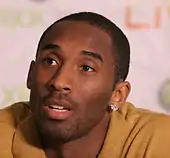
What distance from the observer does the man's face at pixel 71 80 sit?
2.86 ft

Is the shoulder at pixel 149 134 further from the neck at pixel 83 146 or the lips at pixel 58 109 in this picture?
the lips at pixel 58 109

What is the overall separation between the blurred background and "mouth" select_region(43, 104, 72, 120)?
0.78m

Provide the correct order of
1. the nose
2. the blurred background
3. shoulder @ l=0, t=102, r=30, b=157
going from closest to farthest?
the nose, shoulder @ l=0, t=102, r=30, b=157, the blurred background

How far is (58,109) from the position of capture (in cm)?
87

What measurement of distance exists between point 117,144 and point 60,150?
11cm

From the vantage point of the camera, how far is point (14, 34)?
1.64 metres

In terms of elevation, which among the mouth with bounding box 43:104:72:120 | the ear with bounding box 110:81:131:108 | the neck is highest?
the ear with bounding box 110:81:131:108

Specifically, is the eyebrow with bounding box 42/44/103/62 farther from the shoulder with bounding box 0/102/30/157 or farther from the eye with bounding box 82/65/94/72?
the shoulder with bounding box 0/102/30/157

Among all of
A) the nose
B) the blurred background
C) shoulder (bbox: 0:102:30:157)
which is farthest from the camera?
the blurred background

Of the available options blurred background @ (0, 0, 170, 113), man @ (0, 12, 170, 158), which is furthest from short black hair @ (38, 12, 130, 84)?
blurred background @ (0, 0, 170, 113)

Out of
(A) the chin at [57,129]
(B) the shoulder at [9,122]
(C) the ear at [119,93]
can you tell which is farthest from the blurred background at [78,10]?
(A) the chin at [57,129]

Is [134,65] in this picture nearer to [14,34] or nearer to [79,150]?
[14,34]

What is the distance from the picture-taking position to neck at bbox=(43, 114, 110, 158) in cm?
96

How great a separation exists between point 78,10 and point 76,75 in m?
0.77
